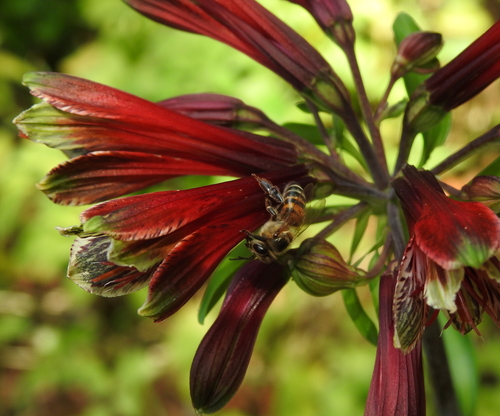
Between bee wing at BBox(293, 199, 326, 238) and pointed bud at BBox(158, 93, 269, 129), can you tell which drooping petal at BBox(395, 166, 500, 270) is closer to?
bee wing at BBox(293, 199, 326, 238)

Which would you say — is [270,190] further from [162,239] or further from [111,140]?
[111,140]

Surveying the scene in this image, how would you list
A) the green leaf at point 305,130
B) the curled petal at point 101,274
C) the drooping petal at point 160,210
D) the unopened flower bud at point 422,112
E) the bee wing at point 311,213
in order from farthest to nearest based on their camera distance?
the green leaf at point 305,130 → the unopened flower bud at point 422,112 → the bee wing at point 311,213 → the curled petal at point 101,274 → the drooping petal at point 160,210

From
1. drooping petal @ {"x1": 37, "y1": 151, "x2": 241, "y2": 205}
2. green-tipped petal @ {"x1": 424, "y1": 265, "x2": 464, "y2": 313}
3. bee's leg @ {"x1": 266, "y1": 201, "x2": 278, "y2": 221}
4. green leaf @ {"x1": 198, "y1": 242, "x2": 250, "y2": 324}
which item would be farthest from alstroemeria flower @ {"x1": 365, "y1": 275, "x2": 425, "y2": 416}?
drooping petal @ {"x1": 37, "y1": 151, "x2": 241, "y2": 205}

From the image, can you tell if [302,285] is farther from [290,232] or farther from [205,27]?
[205,27]

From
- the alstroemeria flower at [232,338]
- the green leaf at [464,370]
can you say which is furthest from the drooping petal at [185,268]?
the green leaf at [464,370]

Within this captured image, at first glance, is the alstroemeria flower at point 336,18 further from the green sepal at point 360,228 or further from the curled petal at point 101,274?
the curled petal at point 101,274

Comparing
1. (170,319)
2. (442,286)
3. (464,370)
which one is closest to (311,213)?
(442,286)
